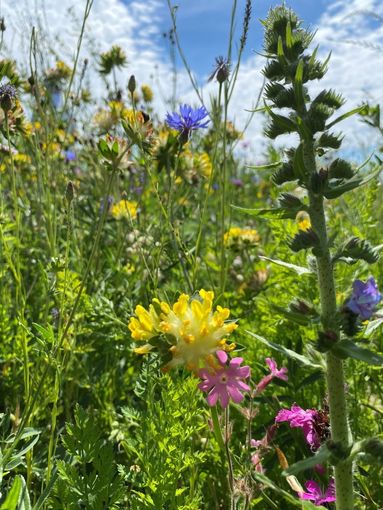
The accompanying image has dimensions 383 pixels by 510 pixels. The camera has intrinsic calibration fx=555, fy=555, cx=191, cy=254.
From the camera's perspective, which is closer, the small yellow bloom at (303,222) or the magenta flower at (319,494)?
the magenta flower at (319,494)

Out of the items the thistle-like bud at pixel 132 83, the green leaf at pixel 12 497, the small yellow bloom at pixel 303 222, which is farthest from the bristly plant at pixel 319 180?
the small yellow bloom at pixel 303 222

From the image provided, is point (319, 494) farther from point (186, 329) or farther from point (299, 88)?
point (299, 88)

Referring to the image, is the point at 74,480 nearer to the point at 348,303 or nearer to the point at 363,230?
the point at 348,303

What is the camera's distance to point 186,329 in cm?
90

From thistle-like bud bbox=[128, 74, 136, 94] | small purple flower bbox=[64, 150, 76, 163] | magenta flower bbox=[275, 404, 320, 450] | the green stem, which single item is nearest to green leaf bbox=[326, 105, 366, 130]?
the green stem

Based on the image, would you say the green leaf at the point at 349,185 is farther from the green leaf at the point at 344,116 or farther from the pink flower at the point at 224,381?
the pink flower at the point at 224,381

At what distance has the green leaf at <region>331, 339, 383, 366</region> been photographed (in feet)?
2.43

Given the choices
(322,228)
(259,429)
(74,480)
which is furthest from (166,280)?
(322,228)

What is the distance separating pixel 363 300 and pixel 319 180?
189 millimetres

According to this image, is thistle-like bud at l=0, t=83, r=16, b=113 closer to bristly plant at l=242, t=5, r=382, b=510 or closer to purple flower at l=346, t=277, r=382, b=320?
bristly plant at l=242, t=5, r=382, b=510

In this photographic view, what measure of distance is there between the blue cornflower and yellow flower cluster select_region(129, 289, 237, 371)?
0.97 meters

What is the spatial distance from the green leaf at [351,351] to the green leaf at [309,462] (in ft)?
0.45

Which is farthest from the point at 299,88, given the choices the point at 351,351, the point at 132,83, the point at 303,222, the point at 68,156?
the point at 68,156

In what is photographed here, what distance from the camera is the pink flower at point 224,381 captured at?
2.87 feet
